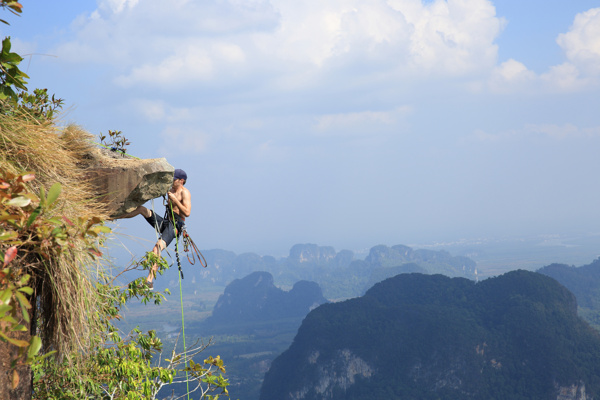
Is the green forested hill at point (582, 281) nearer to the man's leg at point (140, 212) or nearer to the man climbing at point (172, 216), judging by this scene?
the man climbing at point (172, 216)

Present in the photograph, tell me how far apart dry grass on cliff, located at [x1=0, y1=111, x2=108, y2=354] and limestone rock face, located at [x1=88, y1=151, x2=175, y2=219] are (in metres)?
0.41

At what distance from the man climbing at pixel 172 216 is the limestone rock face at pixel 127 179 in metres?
0.64

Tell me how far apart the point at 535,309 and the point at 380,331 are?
3466cm

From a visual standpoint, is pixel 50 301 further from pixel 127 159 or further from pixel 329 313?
pixel 329 313

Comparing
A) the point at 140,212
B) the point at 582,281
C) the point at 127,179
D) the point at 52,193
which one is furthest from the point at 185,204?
the point at 582,281

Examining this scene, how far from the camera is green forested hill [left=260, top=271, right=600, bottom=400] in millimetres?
89438

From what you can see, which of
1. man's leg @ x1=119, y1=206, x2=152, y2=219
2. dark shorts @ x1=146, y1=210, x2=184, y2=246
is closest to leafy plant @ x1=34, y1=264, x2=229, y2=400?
dark shorts @ x1=146, y1=210, x2=184, y2=246

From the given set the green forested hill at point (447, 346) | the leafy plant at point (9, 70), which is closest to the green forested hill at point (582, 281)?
the green forested hill at point (447, 346)

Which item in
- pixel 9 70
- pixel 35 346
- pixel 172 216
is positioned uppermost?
pixel 9 70

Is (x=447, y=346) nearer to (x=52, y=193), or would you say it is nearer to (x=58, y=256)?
(x=58, y=256)

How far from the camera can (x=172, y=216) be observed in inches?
258

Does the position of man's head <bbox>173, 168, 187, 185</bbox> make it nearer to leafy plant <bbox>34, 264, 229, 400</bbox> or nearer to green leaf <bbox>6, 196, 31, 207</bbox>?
leafy plant <bbox>34, 264, 229, 400</bbox>

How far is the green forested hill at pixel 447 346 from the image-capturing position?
89438 millimetres

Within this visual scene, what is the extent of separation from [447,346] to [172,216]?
10601 centimetres
